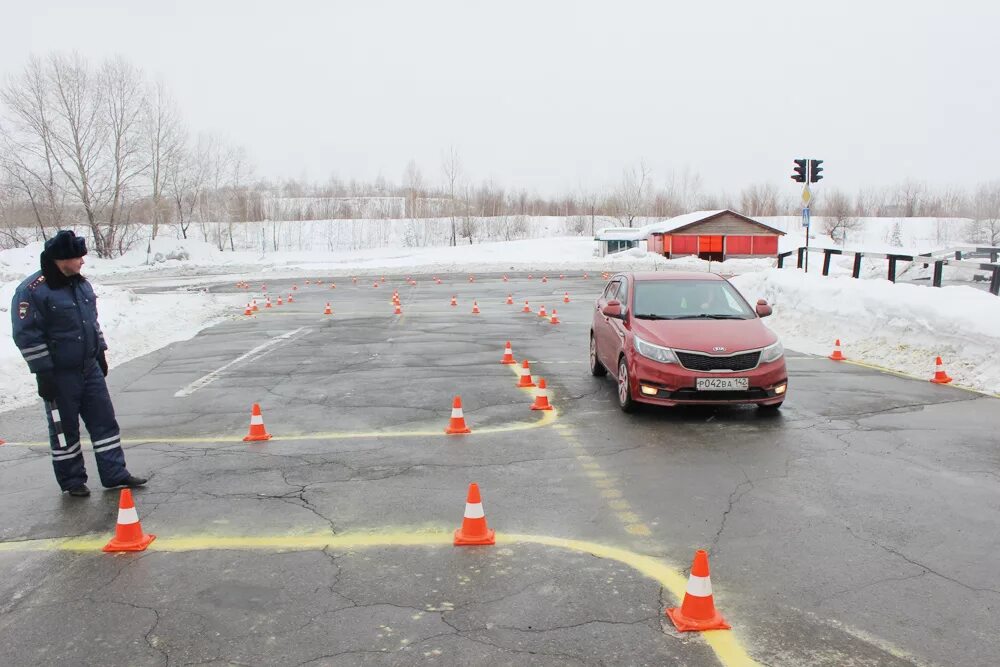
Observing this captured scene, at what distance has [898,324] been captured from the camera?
12727mm

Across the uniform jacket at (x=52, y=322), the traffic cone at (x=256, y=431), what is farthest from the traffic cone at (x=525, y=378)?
the uniform jacket at (x=52, y=322)

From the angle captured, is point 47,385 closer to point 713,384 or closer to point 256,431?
point 256,431

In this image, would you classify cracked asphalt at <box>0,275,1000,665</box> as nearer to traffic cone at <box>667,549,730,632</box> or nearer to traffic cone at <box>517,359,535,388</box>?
traffic cone at <box>667,549,730,632</box>

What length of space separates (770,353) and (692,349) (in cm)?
89

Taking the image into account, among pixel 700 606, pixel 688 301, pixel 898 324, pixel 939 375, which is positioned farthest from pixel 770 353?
pixel 898 324

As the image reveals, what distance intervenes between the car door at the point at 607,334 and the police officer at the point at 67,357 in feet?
18.1

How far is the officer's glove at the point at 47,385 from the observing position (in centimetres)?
564

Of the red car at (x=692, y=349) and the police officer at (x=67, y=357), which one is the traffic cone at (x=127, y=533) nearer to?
the police officer at (x=67, y=357)

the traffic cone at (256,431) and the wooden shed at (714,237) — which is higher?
the wooden shed at (714,237)

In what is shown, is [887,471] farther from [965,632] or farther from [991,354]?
[991,354]

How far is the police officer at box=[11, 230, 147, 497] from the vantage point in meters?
5.59

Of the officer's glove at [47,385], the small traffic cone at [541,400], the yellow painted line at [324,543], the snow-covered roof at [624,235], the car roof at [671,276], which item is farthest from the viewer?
the snow-covered roof at [624,235]

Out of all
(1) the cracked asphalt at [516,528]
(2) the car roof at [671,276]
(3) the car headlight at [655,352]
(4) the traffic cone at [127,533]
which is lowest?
(1) the cracked asphalt at [516,528]

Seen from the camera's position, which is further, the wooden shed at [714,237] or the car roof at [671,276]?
the wooden shed at [714,237]
